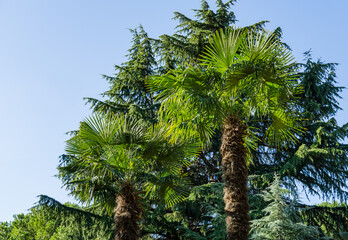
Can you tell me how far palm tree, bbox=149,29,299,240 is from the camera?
6.22m

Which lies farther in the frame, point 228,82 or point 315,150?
point 315,150

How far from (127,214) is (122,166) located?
124 centimetres

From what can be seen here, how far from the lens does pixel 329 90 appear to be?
Result: 44.5 ft

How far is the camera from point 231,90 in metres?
6.72

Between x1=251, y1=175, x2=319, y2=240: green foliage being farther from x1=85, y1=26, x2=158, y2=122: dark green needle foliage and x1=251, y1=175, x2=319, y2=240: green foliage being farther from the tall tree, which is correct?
x1=85, y1=26, x2=158, y2=122: dark green needle foliage

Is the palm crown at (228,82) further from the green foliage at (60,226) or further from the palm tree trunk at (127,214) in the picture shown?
the green foliage at (60,226)

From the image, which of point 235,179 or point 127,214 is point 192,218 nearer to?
point 127,214

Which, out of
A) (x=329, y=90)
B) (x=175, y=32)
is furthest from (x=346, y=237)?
(x=175, y=32)

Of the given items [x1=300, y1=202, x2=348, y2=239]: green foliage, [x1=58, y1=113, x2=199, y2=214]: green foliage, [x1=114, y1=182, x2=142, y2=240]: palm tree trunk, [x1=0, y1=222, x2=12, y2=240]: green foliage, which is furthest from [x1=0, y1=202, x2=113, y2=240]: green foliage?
[x1=300, y1=202, x2=348, y2=239]: green foliage

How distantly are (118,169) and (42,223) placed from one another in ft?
34.1

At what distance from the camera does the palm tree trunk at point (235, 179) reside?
5.61 metres

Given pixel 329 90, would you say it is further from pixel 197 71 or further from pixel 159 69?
pixel 197 71

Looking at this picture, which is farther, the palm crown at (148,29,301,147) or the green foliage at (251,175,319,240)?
the green foliage at (251,175,319,240)

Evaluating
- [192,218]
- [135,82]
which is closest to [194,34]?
[135,82]
